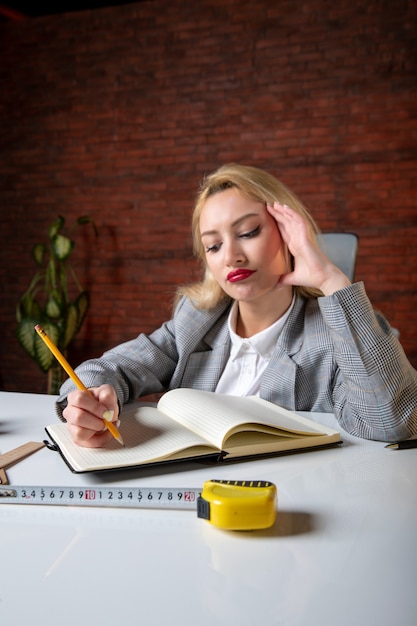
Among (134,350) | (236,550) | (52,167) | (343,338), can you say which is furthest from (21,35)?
(236,550)

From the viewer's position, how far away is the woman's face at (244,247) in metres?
1.50

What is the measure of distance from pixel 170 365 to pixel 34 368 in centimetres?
394

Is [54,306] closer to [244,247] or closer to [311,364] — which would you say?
[244,247]

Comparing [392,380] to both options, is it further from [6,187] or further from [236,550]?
[6,187]

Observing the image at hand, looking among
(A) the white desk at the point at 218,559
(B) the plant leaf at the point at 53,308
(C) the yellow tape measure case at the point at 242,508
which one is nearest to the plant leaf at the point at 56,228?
(B) the plant leaf at the point at 53,308

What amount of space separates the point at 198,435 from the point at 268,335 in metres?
0.58

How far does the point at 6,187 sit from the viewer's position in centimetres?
534

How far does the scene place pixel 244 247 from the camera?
1506 mm

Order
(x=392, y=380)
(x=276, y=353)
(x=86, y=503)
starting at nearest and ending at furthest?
(x=86, y=503)
(x=392, y=380)
(x=276, y=353)

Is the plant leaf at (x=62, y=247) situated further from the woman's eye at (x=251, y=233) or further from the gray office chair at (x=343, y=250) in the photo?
the woman's eye at (x=251, y=233)

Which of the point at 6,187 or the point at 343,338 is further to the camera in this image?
the point at 6,187

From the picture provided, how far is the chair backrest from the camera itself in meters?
2.47

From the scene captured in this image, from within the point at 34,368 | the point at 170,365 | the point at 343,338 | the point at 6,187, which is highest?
the point at 6,187

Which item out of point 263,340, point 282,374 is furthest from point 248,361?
point 282,374
